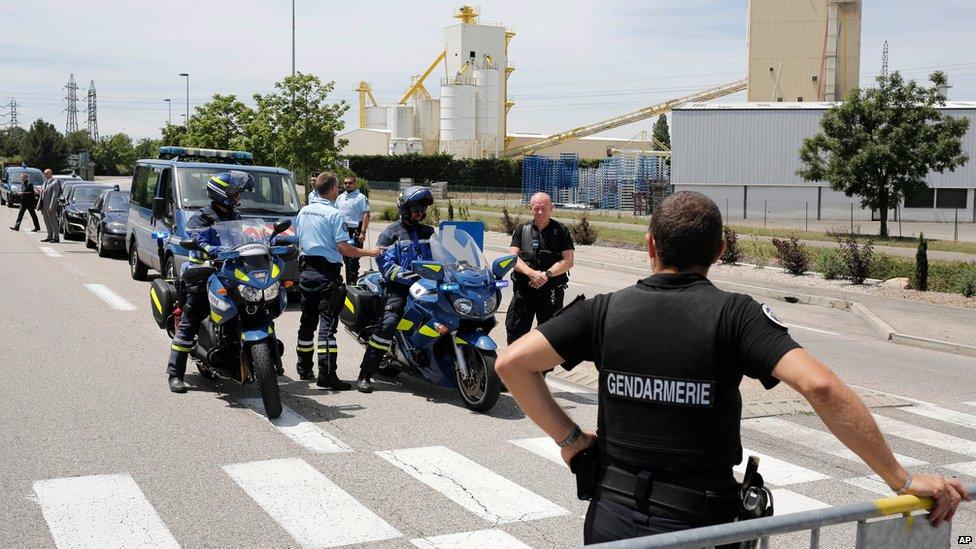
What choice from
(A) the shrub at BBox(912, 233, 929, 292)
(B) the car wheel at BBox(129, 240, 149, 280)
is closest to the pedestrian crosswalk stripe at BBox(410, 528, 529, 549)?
(B) the car wheel at BBox(129, 240, 149, 280)

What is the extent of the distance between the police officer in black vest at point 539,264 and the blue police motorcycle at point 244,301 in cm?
212

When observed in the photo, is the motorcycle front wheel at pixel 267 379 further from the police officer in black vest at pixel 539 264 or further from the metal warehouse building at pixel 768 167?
the metal warehouse building at pixel 768 167

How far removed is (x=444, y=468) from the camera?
268 inches

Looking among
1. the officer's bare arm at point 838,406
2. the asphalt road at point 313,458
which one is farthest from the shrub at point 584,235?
the officer's bare arm at point 838,406

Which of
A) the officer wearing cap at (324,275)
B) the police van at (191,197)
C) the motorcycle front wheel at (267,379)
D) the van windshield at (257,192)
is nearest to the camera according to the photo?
the motorcycle front wheel at (267,379)

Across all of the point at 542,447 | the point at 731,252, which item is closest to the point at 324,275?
the point at 542,447

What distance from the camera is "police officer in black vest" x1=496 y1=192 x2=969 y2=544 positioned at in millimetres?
2828

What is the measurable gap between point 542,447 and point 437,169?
72345 millimetres

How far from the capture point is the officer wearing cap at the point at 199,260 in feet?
28.8

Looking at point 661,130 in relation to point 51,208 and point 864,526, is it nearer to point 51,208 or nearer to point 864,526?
point 51,208

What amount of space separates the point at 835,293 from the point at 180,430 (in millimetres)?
14664

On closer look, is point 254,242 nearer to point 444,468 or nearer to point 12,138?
point 444,468

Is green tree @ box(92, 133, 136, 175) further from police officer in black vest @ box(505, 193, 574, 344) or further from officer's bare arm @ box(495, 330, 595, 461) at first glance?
officer's bare arm @ box(495, 330, 595, 461)

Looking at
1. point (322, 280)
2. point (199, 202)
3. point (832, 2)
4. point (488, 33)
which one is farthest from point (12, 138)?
point (322, 280)
